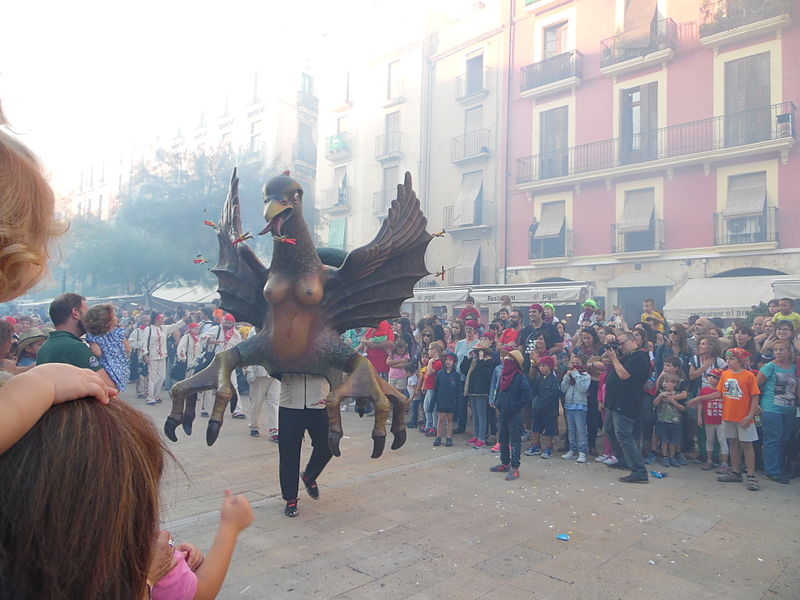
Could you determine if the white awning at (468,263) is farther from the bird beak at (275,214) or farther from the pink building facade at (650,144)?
the bird beak at (275,214)

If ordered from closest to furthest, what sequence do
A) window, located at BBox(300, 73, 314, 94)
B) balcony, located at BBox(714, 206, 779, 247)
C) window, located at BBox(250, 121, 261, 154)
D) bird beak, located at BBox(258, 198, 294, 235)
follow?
bird beak, located at BBox(258, 198, 294, 235)
balcony, located at BBox(714, 206, 779, 247)
window, located at BBox(250, 121, 261, 154)
window, located at BBox(300, 73, 314, 94)

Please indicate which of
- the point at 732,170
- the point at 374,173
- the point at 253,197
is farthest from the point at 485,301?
the point at 253,197

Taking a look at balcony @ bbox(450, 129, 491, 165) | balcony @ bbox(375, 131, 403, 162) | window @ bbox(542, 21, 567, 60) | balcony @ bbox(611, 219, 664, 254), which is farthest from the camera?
balcony @ bbox(375, 131, 403, 162)

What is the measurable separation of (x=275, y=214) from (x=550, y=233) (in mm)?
16150

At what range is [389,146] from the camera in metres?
24.2

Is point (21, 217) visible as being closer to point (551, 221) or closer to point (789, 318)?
point (789, 318)

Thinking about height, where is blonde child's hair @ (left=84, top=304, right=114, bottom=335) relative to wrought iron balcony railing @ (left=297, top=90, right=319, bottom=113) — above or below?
below

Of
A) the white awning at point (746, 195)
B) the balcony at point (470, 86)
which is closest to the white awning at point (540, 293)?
the white awning at point (746, 195)

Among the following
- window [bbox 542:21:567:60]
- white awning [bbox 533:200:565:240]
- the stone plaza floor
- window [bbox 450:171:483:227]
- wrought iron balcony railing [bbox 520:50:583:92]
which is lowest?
the stone plaza floor

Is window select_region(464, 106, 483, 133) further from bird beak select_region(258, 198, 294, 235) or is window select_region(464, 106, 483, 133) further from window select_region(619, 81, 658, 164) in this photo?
bird beak select_region(258, 198, 294, 235)

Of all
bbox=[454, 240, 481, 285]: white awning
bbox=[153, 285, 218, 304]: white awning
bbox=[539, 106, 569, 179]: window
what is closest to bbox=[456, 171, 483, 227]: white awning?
bbox=[454, 240, 481, 285]: white awning

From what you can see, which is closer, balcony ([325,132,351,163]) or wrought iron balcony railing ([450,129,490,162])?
wrought iron balcony railing ([450,129,490,162])

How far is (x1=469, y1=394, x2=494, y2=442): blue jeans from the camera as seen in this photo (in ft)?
24.2

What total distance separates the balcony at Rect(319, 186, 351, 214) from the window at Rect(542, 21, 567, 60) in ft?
33.0
